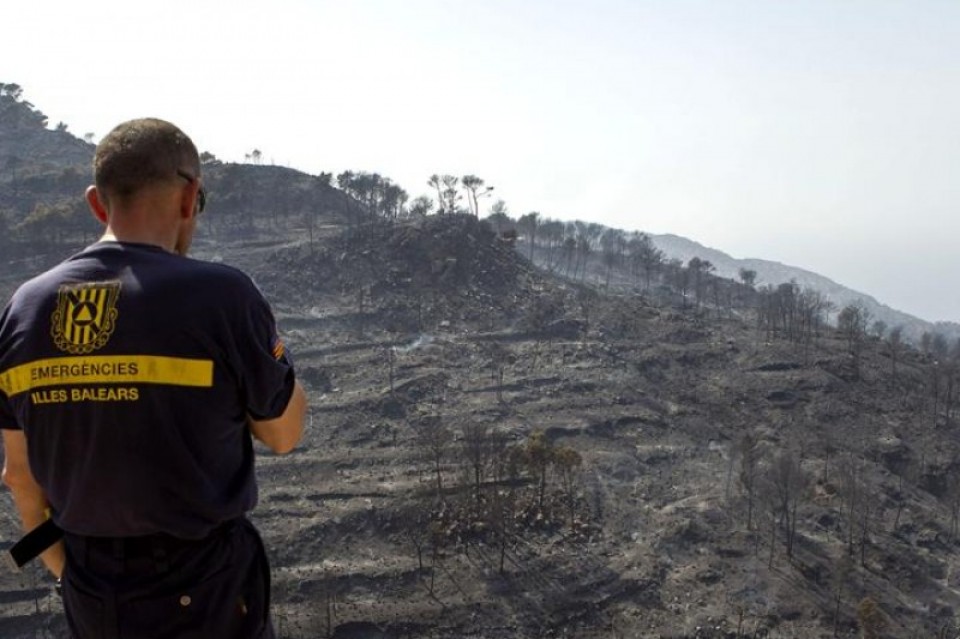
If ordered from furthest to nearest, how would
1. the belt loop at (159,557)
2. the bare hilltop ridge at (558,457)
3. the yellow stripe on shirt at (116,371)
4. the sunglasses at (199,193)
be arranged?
the bare hilltop ridge at (558,457)
the sunglasses at (199,193)
the belt loop at (159,557)
the yellow stripe on shirt at (116,371)

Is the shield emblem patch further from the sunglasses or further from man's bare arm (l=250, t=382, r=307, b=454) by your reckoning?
man's bare arm (l=250, t=382, r=307, b=454)

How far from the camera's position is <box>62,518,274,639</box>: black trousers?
2438mm

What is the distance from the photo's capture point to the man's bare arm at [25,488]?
2.63 meters

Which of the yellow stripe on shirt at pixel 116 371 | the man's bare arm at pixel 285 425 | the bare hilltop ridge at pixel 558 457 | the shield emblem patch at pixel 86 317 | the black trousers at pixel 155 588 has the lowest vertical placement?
the bare hilltop ridge at pixel 558 457

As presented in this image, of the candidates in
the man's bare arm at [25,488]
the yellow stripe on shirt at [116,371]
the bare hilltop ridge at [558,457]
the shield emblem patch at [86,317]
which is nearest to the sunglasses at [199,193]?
the shield emblem patch at [86,317]

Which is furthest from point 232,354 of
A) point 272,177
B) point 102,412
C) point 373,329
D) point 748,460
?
point 272,177

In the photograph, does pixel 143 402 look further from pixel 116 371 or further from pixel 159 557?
pixel 159 557

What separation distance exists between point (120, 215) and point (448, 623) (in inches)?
1186

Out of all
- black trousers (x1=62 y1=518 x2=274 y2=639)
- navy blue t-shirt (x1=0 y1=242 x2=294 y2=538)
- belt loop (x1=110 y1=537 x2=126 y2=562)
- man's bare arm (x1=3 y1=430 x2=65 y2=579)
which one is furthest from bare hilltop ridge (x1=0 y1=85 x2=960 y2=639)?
navy blue t-shirt (x1=0 y1=242 x2=294 y2=538)

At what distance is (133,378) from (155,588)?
650 millimetres

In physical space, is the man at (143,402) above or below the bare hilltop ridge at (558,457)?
above

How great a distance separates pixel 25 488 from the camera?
2.69 metres

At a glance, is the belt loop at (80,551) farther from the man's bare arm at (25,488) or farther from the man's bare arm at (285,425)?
the man's bare arm at (285,425)

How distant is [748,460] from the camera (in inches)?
1617
